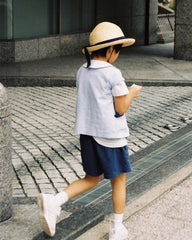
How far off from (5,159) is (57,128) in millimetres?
3232

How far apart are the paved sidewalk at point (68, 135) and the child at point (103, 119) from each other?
10.0 inches

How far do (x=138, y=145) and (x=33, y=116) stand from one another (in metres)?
2.01

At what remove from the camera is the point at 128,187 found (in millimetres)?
4980

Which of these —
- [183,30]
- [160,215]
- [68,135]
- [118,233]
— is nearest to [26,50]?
[183,30]

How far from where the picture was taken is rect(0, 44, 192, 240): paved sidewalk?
420cm

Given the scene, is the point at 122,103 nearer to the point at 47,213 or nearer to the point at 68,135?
the point at 47,213

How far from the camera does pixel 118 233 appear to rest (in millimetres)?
3854

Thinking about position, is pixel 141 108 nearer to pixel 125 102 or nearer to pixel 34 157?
pixel 34 157

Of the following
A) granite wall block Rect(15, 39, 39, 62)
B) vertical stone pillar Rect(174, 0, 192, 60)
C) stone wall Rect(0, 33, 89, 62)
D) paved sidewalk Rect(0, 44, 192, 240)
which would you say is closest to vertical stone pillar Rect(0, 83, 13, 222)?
paved sidewalk Rect(0, 44, 192, 240)

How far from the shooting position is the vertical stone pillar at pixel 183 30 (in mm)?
13156

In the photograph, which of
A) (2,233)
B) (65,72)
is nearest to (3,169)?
(2,233)

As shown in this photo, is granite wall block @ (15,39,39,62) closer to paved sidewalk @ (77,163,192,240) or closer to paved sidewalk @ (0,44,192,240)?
paved sidewalk @ (0,44,192,240)

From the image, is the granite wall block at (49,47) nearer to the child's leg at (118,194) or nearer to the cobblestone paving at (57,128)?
the cobblestone paving at (57,128)

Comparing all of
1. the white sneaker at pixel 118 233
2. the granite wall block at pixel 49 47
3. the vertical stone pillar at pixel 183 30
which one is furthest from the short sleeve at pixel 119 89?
the vertical stone pillar at pixel 183 30
